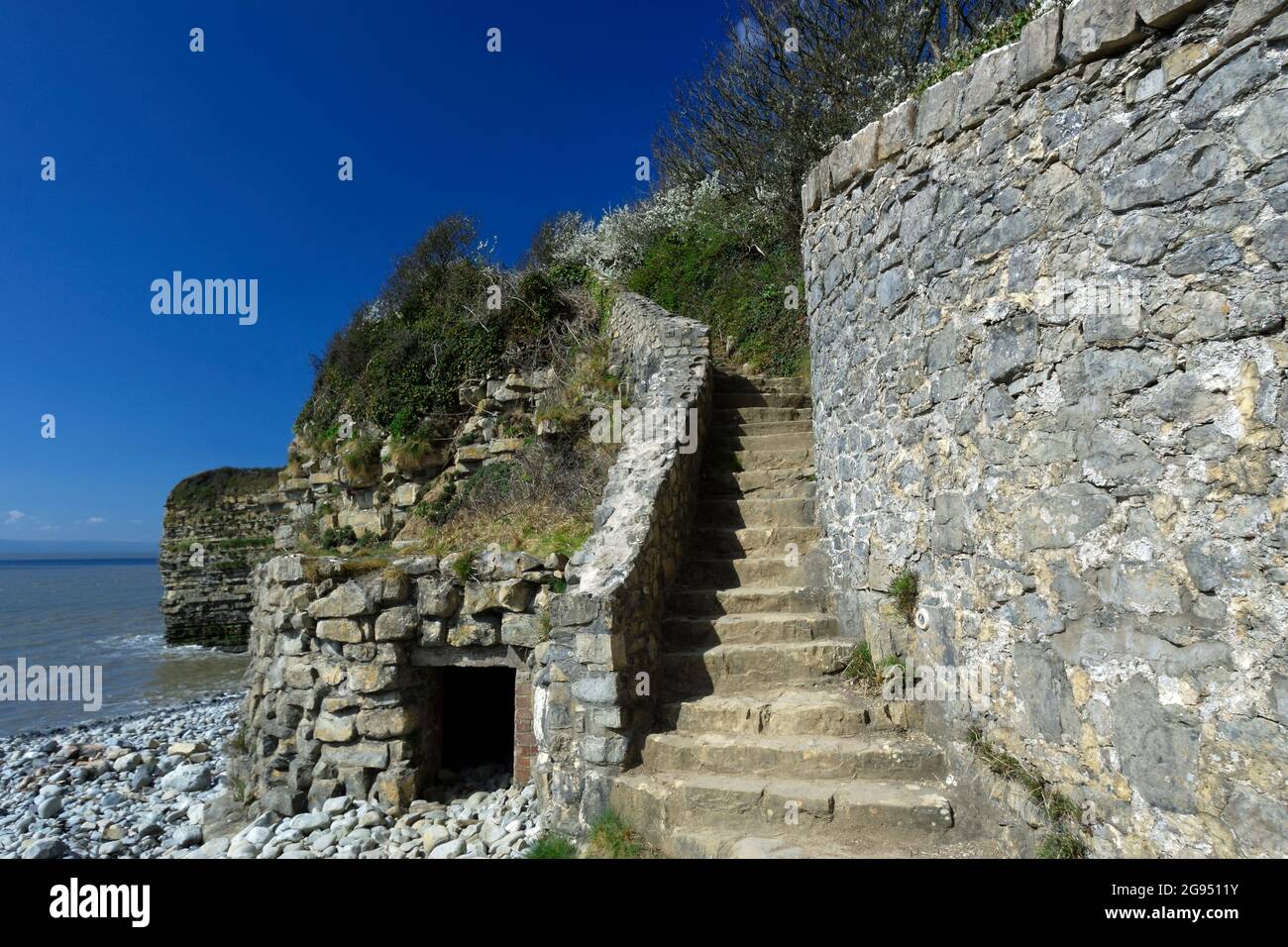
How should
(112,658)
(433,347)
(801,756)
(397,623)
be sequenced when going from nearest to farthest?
1. (801,756)
2. (397,623)
3. (433,347)
4. (112,658)

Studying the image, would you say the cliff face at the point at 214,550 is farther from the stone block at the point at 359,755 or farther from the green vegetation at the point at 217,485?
the stone block at the point at 359,755

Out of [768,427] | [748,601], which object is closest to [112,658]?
[768,427]

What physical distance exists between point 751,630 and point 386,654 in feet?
10.8

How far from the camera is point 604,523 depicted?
5.43m

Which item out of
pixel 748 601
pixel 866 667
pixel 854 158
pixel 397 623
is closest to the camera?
pixel 866 667

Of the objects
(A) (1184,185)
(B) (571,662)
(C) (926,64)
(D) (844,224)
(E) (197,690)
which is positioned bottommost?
(E) (197,690)

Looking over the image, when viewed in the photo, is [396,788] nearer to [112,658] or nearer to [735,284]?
[735,284]

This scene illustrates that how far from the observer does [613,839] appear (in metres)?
4.09

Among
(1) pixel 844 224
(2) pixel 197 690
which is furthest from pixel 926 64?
(2) pixel 197 690

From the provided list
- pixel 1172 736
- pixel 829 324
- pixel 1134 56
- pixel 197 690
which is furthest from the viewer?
pixel 197 690

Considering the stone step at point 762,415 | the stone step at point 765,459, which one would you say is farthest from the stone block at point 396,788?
the stone step at point 762,415

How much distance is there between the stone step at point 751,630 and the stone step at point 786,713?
500 mm

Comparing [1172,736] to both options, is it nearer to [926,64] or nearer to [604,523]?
[604,523]
